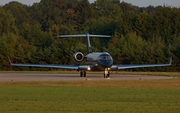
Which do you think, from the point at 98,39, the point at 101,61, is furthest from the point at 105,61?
the point at 98,39

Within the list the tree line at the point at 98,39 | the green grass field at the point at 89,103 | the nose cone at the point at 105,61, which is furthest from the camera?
the tree line at the point at 98,39

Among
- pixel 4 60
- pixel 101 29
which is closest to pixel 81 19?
pixel 101 29

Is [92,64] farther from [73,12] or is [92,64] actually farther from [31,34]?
[73,12]

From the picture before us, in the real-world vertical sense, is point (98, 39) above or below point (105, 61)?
above

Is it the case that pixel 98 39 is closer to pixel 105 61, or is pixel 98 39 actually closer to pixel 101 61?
pixel 101 61

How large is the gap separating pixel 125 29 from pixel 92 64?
4125 centimetres

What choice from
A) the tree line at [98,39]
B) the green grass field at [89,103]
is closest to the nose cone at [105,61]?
the green grass field at [89,103]

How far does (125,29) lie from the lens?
297ft

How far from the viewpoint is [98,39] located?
8875cm

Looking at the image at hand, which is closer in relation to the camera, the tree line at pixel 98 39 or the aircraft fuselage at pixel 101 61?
the aircraft fuselage at pixel 101 61

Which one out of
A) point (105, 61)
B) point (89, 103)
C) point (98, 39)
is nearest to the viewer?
point (89, 103)

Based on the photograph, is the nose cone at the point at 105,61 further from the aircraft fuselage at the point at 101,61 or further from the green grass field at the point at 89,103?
the green grass field at the point at 89,103

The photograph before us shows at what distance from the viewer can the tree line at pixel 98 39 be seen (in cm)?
7312

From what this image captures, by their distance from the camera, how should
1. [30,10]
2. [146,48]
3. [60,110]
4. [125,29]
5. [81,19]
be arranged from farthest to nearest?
[30,10] → [81,19] → [125,29] → [146,48] → [60,110]
